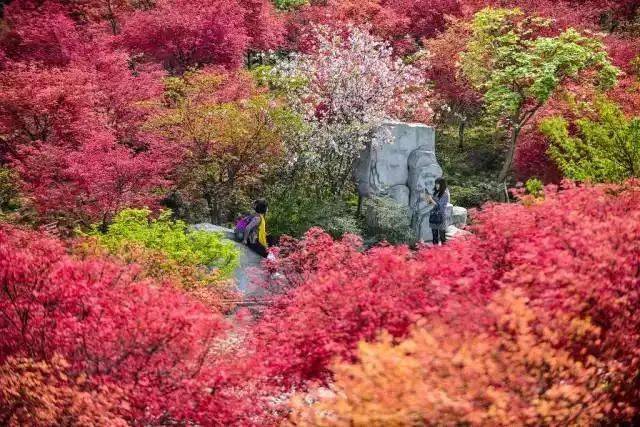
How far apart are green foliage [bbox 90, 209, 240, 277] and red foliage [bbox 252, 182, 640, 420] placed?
8.53ft

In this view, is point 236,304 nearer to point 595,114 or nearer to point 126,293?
point 126,293

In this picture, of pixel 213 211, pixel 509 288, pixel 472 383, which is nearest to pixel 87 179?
pixel 213 211

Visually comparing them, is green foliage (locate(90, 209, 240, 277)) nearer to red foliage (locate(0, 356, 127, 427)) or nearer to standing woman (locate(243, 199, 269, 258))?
standing woman (locate(243, 199, 269, 258))

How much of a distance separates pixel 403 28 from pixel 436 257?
634 inches

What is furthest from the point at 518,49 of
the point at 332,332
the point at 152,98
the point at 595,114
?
the point at 332,332

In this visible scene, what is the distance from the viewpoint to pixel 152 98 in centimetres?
1473

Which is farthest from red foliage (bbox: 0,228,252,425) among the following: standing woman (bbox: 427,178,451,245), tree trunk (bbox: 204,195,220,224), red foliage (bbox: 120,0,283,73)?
red foliage (bbox: 120,0,283,73)

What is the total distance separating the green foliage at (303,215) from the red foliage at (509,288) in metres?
5.50

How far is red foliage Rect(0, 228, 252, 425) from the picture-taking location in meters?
6.08

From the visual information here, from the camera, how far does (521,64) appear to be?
15.1m

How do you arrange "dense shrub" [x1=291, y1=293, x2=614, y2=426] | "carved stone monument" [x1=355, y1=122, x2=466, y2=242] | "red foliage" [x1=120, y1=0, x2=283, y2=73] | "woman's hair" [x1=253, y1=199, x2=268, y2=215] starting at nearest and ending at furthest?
"dense shrub" [x1=291, y1=293, x2=614, y2=426], "woman's hair" [x1=253, y1=199, x2=268, y2=215], "carved stone monument" [x1=355, y1=122, x2=466, y2=242], "red foliage" [x1=120, y1=0, x2=283, y2=73]

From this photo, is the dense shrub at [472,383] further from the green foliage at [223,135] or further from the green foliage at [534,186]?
the green foliage at [223,135]

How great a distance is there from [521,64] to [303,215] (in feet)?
20.2

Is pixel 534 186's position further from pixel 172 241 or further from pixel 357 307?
pixel 357 307
